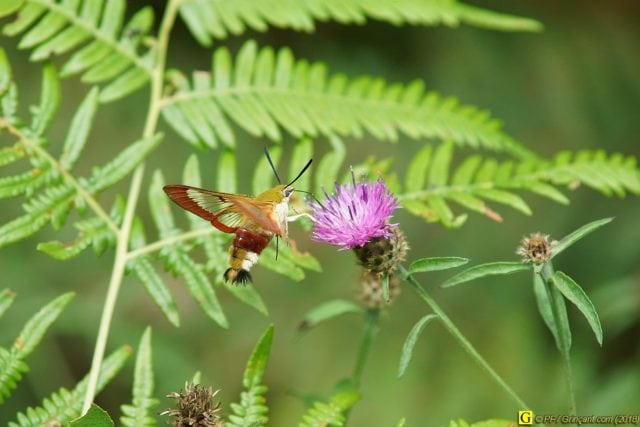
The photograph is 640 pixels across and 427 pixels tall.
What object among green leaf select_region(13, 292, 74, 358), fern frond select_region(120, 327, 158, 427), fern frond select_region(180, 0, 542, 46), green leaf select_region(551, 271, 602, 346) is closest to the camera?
green leaf select_region(551, 271, 602, 346)

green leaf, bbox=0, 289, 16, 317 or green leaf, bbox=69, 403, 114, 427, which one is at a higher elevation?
green leaf, bbox=0, 289, 16, 317

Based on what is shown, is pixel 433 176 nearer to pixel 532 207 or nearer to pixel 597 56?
pixel 532 207

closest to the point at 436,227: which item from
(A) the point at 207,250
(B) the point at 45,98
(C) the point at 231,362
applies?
(C) the point at 231,362

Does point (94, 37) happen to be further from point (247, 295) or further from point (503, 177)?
point (503, 177)

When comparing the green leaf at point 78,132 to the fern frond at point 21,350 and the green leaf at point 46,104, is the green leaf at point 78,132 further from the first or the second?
the fern frond at point 21,350

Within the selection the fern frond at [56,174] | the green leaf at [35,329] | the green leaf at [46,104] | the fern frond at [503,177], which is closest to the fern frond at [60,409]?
the green leaf at [35,329]

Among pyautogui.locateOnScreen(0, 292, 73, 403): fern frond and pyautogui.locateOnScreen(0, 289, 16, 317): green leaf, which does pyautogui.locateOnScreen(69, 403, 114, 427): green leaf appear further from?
pyautogui.locateOnScreen(0, 289, 16, 317): green leaf

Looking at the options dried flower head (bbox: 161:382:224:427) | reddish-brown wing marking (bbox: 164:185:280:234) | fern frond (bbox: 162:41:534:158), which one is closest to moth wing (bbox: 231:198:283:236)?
reddish-brown wing marking (bbox: 164:185:280:234)
